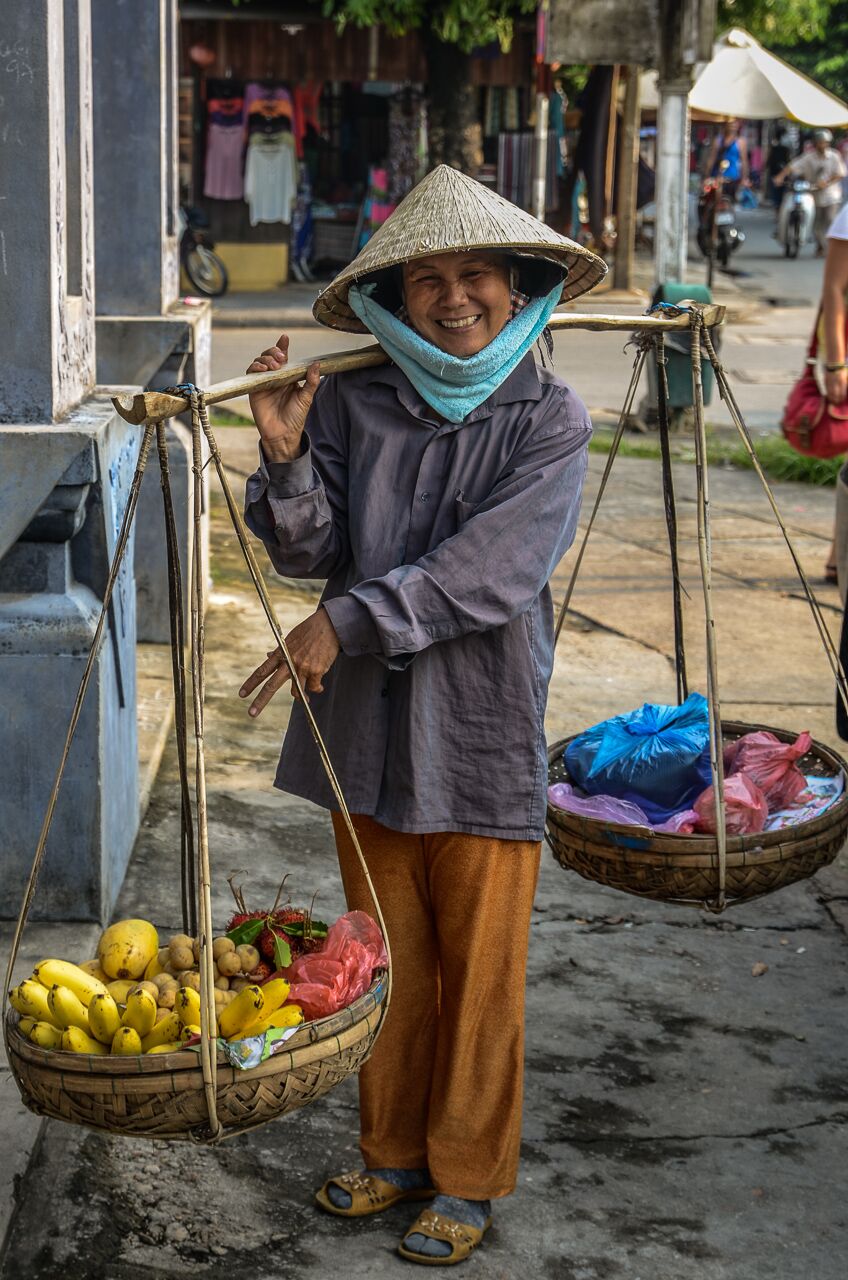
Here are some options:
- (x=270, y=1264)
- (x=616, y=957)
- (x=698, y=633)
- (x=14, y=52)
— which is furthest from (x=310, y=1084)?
(x=698, y=633)

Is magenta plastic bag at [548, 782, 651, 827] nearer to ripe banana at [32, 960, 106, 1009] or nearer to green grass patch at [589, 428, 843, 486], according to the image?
ripe banana at [32, 960, 106, 1009]

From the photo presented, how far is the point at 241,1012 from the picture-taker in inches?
90.6

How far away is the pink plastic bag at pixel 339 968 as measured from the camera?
2.36 m

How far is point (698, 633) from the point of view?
6.25 metres

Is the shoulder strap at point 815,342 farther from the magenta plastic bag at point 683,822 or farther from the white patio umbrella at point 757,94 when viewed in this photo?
the white patio umbrella at point 757,94

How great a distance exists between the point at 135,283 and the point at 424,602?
154 inches

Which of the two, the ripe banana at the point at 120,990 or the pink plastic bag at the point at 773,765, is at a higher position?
the pink plastic bag at the point at 773,765

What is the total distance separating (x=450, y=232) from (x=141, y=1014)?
48.9 inches

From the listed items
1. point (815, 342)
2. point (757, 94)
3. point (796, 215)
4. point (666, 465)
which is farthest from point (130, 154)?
point (796, 215)

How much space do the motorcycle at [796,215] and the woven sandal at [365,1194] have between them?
22688mm

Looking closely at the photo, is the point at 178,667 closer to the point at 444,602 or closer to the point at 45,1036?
the point at 444,602

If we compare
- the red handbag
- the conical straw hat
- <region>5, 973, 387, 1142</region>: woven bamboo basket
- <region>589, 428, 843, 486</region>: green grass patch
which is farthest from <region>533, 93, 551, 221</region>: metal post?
<region>5, 973, 387, 1142</region>: woven bamboo basket

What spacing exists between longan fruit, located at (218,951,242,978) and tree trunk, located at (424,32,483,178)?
575 inches

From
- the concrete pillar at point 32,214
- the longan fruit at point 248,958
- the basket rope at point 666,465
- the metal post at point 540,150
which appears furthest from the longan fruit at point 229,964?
the metal post at point 540,150
